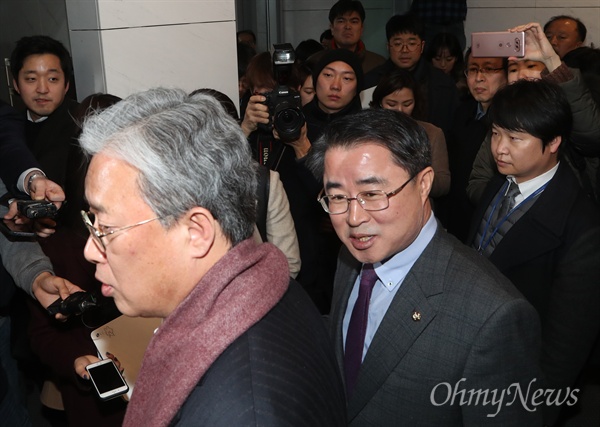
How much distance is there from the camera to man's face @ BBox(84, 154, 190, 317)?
1323mm

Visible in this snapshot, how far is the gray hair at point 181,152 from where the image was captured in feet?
4.29

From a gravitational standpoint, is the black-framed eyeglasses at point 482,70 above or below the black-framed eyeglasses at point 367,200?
above

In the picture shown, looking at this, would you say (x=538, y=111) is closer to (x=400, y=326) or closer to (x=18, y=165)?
(x=400, y=326)

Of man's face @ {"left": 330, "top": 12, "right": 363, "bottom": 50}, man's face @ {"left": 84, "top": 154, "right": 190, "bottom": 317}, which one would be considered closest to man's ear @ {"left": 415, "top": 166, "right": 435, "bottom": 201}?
man's face @ {"left": 84, "top": 154, "right": 190, "bottom": 317}

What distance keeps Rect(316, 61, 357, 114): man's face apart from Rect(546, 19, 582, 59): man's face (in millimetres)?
2199

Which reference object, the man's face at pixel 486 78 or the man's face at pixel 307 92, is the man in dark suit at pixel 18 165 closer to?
the man's face at pixel 307 92

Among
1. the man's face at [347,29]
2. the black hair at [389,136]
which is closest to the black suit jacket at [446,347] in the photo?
the black hair at [389,136]

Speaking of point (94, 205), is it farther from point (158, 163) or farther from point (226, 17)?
point (226, 17)

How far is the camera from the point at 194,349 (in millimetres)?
1215

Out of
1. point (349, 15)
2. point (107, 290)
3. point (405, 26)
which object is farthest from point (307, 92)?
point (107, 290)

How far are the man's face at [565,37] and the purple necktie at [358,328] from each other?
381 cm

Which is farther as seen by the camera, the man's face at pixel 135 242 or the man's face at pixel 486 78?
the man's face at pixel 486 78

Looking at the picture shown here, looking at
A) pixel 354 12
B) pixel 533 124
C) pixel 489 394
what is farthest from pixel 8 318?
pixel 354 12

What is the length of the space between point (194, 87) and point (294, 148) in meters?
1.16
